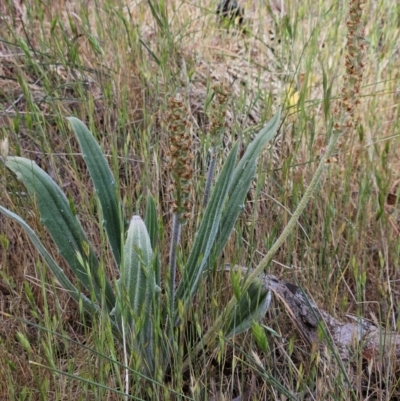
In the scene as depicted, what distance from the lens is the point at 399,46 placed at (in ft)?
8.33

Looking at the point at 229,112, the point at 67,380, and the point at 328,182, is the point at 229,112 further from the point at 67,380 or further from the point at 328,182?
the point at 67,380

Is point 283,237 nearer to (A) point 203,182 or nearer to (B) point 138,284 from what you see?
(B) point 138,284

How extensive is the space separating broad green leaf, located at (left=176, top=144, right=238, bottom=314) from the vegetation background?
7cm

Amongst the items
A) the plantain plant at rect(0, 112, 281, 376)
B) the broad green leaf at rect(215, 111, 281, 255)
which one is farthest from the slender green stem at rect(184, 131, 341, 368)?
the broad green leaf at rect(215, 111, 281, 255)

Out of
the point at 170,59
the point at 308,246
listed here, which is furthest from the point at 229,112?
the point at 308,246

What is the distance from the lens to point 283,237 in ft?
3.82

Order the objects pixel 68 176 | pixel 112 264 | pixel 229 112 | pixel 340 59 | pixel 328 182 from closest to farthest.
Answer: pixel 112 264
pixel 328 182
pixel 68 176
pixel 229 112
pixel 340 59

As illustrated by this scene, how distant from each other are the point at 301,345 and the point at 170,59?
124cm

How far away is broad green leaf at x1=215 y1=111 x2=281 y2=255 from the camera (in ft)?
4.62

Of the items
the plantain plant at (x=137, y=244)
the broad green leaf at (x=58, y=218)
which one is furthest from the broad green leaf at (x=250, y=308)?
the broad green leaf at (x=58, y=218)

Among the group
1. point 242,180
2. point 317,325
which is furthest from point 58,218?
point 317,325

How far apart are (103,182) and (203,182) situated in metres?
0.41

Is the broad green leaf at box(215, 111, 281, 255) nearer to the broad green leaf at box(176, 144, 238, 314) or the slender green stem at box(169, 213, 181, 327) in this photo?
the broad green leaf at box(176, 144, 238, 314)

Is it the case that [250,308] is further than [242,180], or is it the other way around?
[242,180]
